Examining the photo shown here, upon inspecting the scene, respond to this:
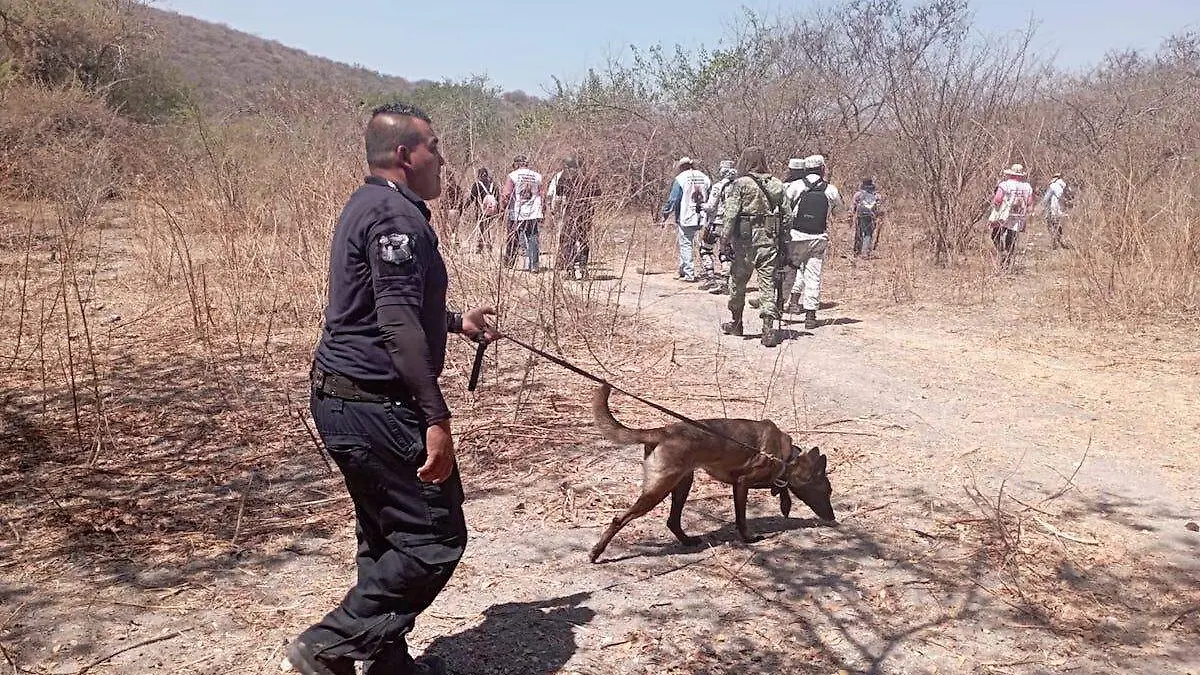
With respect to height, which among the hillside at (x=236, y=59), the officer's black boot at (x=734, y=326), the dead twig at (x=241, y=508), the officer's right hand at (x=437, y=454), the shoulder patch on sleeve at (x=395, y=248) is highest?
the hillside at (x=236, y=59)

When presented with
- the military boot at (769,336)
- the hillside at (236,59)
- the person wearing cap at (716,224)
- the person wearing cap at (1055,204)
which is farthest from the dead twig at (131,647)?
the hillside at (236,59)

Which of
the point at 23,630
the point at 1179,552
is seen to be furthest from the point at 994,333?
the point at 23,630

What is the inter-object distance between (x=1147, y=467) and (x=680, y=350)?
3.88 m

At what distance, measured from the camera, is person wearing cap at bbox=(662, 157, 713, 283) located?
39.3 feet

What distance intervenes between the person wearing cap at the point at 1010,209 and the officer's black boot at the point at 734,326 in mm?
5086

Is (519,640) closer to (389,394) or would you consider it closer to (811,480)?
(389,394)

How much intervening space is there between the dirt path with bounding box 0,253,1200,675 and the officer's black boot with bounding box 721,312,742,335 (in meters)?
2.74

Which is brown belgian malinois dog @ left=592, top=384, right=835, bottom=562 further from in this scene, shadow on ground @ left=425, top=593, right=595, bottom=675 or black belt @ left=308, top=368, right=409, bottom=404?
black belt @ left=308, top=368, right=409, bottom=404

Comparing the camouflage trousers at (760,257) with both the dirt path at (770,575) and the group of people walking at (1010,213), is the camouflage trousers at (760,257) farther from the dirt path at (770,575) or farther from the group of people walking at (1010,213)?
the group of people walking at (1010,213)

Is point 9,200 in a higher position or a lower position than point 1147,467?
higher

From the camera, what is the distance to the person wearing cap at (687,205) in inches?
472

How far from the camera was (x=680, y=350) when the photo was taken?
26.2ft

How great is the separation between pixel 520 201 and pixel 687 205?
171 inches

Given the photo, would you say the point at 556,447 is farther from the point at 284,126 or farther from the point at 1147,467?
the point at 284,126
